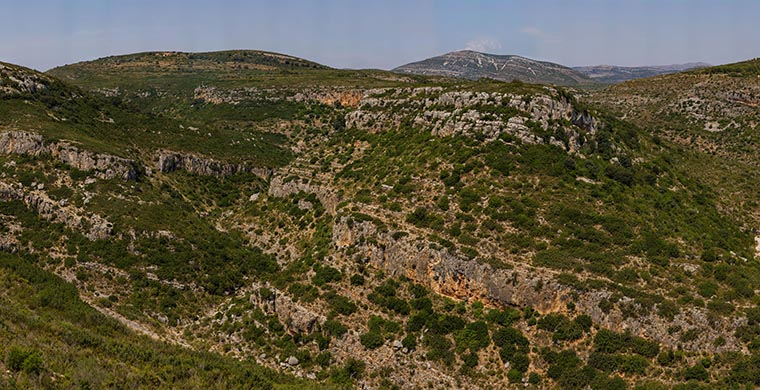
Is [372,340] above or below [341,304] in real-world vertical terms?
below

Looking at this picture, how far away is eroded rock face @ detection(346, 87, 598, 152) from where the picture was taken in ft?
163

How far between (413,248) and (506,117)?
70.6ft

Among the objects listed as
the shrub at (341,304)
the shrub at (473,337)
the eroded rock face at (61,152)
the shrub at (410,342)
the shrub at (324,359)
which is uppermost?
the eroded rock face at (61,152)

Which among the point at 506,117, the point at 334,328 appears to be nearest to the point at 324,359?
the point at 334,328

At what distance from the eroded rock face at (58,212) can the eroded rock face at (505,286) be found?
25.2m

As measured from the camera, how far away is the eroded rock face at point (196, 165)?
69812mm

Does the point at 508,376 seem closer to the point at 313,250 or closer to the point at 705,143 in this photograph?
the point at 313,250

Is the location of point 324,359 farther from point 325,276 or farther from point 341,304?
point 325,276

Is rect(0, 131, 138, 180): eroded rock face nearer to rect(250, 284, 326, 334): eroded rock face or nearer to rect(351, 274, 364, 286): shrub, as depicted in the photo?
rect(250, 284, 326, 334): eroded rock face

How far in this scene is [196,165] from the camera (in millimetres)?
73188

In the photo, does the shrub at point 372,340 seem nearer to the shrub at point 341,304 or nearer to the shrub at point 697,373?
the shrub at point 341,304

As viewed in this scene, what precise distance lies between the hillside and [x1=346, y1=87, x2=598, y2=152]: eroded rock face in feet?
0.89

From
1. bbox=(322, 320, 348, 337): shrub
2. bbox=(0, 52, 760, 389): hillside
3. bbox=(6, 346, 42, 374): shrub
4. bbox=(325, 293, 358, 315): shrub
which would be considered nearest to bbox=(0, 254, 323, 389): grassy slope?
bbox=(6, 346, 42, 374): shrub

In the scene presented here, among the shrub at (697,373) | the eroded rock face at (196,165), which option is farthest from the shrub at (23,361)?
the eroded rock face at (196,165)
